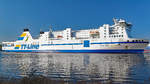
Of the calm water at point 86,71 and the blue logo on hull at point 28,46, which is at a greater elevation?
the blue logo on hull at point 28,46

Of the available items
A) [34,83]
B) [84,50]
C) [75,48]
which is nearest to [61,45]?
[75,48]

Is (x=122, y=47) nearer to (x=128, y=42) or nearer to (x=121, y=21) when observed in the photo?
(x=128, y=42)

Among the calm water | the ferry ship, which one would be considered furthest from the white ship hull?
the calm water

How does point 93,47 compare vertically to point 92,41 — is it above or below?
below

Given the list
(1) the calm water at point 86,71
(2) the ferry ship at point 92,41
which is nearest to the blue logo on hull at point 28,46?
(2) the ferry ship at point 92,41

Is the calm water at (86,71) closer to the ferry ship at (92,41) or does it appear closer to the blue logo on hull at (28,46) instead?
the ferry ship at (92,41)

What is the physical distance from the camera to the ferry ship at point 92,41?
4056 cm

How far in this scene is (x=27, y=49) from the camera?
5922 cm

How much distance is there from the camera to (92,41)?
44.8 m

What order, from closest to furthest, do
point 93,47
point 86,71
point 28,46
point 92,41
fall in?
point 86,71 → point 93,47 → point 92,41 → point 28,46

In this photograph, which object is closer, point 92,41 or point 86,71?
point 86,71

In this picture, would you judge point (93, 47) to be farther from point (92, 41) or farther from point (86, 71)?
point (86, 71)

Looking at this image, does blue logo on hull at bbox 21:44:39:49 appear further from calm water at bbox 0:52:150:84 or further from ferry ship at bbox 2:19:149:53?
calm water at bbox 0:52:150:84

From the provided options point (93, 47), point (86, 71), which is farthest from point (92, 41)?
point (86, 71)
